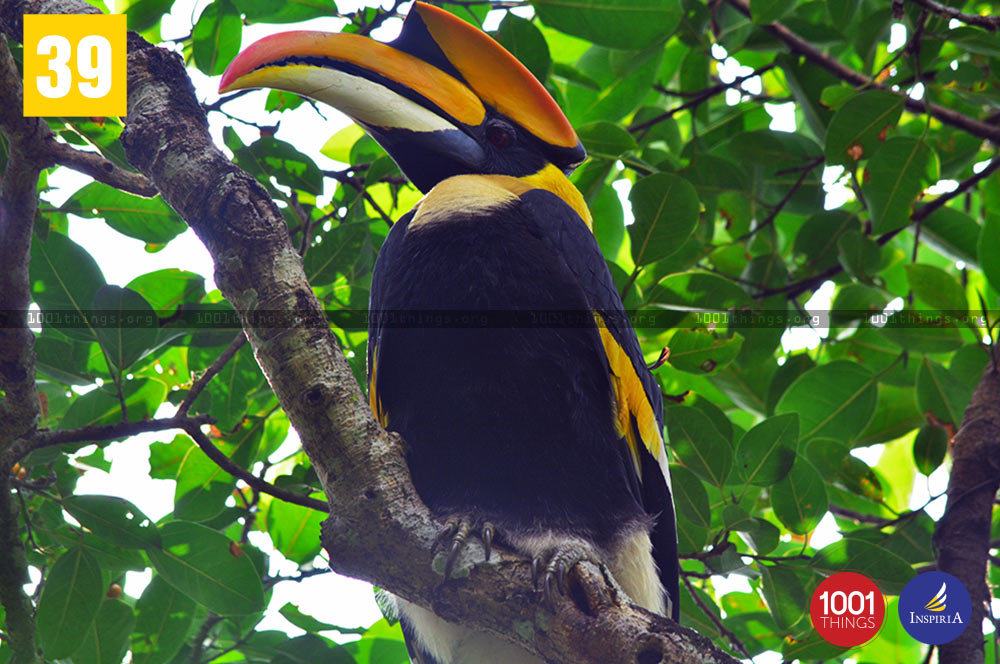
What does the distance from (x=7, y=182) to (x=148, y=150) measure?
1.54 feet

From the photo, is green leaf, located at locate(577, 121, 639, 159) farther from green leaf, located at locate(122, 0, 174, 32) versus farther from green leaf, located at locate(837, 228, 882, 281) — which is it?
green leaf, located at locate(122, 0, 174, 32)

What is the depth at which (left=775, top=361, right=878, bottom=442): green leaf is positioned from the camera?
2.90 metres

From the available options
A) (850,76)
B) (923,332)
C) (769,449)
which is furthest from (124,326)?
(850,76)

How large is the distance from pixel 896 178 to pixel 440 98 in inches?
60.0

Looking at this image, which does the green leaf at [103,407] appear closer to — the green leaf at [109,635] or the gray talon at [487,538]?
the green leaf at [109,635]

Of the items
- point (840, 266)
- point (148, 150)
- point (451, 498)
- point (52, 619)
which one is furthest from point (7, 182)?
point (840, 266)

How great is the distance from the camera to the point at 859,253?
119 inches

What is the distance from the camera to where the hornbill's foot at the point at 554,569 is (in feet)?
5.19

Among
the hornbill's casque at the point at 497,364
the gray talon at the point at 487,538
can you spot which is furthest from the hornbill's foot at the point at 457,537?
the hornbill's casque at the point at 497,364

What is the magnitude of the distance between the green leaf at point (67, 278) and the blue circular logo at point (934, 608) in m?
2.38

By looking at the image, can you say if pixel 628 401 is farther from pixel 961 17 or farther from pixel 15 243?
pixel 961 17

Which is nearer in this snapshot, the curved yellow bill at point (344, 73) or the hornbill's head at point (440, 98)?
the curved yellow bill at point (344, 73)

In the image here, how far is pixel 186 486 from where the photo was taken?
255 centimetres

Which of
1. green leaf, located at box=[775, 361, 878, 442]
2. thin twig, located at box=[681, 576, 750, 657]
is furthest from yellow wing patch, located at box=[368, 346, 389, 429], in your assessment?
green leaf, located at box=[775, 361, 878, 442]
